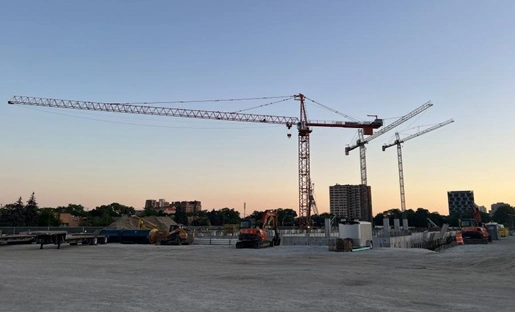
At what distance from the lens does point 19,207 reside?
128 metres

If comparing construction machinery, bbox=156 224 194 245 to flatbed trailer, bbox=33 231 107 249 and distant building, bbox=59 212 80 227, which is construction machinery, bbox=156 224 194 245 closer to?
flatbed trailer, bbox=33 231 107 249

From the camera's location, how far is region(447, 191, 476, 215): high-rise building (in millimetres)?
175375

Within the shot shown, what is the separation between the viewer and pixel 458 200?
595ft

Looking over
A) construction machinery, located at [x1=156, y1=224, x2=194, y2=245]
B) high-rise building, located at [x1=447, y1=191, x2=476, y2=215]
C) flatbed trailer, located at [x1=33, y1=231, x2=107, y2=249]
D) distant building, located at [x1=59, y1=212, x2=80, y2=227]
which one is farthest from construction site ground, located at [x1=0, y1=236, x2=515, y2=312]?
high-rise building, located at [x1=447, y1=191, x2=476, y2=215]

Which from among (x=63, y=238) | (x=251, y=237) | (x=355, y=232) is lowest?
(x=63, y=238)

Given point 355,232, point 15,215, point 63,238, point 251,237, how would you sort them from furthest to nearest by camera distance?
point 15,215 < point 63,238 < point 251,237 < point 355,232

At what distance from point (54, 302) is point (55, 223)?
135 metres

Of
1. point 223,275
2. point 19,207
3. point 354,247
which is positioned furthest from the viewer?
point 19,207

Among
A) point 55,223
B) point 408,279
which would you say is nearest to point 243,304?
point 408,279

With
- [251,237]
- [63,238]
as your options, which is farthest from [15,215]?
[251,237]

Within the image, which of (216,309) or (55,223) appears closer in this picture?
(216,309)

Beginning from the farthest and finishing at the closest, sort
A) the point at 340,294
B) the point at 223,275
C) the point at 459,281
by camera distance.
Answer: the point at 223,275, the point at 459,281, the point at 340,294

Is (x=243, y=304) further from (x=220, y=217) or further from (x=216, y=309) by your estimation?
(x=220, y=217)

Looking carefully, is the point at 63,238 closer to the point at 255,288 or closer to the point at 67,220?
the point at 255,288
